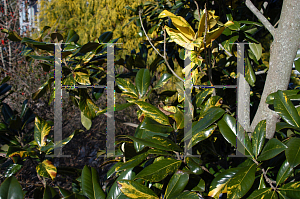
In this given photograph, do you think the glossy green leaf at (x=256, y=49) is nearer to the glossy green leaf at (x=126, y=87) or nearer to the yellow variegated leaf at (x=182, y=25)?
the yellow variegated leaf at (x=182, y=25)

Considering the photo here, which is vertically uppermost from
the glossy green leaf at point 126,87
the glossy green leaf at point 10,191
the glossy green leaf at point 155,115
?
the glossy green leaf at point 126,87

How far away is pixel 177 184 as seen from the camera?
0.48 m

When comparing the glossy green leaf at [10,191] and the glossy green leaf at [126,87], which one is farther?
the glossy green leaf at [126,87]

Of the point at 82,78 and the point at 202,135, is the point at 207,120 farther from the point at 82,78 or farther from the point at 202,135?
the point at 82,78

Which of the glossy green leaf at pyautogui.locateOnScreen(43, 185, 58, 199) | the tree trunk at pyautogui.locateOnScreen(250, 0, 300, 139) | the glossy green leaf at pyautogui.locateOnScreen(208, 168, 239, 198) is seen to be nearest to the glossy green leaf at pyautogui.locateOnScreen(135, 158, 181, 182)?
the glossy green leaf at pyautogui.locateOnScreen(208, 168, 239, 198)

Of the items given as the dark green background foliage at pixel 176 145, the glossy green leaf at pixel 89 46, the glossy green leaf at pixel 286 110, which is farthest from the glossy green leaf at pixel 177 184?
the glossy green leaf at pixel 89 46

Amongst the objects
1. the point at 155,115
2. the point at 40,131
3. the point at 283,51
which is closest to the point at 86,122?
the point at 40,131

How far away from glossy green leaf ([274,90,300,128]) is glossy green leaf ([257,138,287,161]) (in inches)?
3.3

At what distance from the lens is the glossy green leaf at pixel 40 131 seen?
0.83 metres

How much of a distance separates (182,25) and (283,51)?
1.22ft

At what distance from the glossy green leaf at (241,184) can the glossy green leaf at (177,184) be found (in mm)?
93

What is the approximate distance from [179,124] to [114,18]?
3.78 meters

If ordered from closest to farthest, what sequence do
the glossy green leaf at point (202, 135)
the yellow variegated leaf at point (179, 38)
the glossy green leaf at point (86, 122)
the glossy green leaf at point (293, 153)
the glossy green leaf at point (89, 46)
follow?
1. the glossy green leaf at point (293, 153)
2. the glossy green leaf at point (202, 135)
3. the yellow variegated leaf at point (179, 38)
4. the glossy green leaf at point (89, 46)
5. the glossy green leaf at point (86, 122)

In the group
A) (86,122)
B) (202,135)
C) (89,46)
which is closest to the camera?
(202,135)
